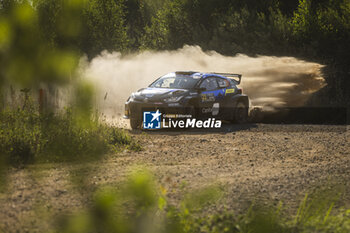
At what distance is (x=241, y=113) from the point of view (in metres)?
14.6

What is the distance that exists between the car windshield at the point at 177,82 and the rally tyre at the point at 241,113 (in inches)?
71.8

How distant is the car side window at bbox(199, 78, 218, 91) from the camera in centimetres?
1345

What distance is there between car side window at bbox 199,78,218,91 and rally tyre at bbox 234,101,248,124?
116 centimetres

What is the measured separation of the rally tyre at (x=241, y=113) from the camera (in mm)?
14414

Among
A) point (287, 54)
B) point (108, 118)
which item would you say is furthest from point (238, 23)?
point (108, 118)

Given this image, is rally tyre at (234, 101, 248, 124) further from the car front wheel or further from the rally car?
the car front wheel

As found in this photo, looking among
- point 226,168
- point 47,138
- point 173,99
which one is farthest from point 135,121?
point 226,168

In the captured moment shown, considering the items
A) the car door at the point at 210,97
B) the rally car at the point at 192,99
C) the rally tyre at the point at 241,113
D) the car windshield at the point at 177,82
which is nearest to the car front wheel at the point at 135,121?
the rally car at the point at 192,99

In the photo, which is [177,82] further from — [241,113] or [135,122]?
[241,113]

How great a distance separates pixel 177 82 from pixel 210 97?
1.11 metres

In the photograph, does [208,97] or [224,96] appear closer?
[208,97]

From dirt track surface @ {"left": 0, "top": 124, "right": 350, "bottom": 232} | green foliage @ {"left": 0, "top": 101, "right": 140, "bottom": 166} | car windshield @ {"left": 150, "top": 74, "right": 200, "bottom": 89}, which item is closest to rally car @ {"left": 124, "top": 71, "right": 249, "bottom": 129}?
car windshield @ {"left": 150, "top": 74, "right": 200, "bottom": 89}

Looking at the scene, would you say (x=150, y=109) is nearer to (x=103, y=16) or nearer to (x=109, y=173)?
(x=109, y=173)

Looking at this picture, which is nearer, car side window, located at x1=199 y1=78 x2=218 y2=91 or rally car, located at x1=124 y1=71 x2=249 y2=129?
rally car, located at x1=124 y1=71 x2=249 y2=129
